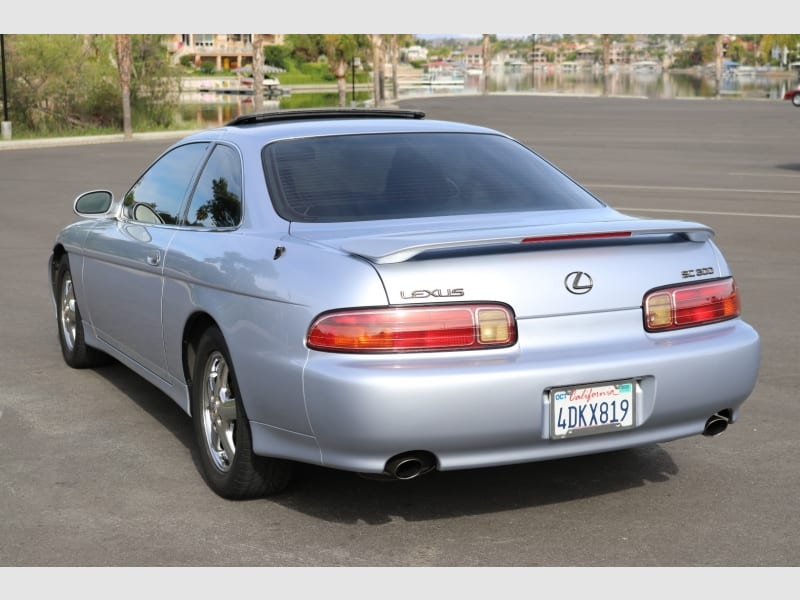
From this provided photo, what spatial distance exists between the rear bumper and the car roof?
5.36 ft

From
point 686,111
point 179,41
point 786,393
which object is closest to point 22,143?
point 686,111

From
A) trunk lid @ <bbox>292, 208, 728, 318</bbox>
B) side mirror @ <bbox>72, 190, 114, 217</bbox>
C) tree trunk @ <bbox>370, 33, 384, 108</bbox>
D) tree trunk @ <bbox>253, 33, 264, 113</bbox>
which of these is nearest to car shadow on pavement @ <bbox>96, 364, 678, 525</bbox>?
trunk lid @ <bbox>292, 208, 728, 318</bbox>

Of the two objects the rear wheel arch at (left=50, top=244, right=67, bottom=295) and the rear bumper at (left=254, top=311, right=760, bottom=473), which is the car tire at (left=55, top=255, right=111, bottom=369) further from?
the rear bumper at (left=254, top=311, right=760, bottom=473)

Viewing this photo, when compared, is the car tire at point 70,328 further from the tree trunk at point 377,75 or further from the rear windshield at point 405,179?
the tree trunk at point 377,75

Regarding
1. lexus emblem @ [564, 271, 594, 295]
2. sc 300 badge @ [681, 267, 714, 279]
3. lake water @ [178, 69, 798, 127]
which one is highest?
lexus emblem @ [564, 271, 594, 295]

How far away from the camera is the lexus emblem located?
4.62 m

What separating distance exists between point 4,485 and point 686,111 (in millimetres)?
53554

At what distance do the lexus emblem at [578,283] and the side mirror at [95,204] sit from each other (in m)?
3.50

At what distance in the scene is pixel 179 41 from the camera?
480 feet

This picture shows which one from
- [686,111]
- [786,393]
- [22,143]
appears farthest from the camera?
[686,111]

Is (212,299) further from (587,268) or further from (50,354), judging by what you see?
(50,354)

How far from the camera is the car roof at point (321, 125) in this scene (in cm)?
580

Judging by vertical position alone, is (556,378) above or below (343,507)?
above

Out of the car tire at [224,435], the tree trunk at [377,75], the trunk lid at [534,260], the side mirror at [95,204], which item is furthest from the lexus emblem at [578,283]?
the tree trunk at [377,75]
